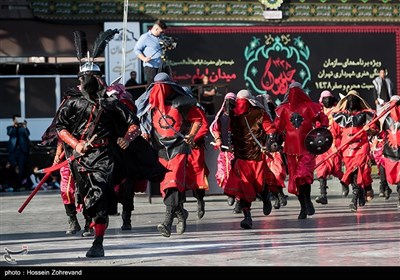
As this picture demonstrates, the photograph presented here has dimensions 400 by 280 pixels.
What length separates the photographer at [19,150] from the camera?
96.2ft

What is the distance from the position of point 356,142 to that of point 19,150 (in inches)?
449

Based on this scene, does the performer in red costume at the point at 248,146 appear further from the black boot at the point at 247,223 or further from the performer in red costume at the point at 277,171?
the performer in red costume at the point at 277,171

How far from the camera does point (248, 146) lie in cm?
1681

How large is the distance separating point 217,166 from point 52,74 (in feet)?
36.2

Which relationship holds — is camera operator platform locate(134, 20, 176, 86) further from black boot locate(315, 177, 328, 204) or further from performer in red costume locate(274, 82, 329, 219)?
black boot locate(315, 177, 328, 204)

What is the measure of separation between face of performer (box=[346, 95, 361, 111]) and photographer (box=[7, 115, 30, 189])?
11.1 metres

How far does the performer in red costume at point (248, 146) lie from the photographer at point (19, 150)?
43.0ft

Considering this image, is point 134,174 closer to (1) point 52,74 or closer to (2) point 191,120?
(2) point 191,120

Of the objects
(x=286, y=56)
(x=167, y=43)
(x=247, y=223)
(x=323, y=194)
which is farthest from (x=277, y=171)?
(x=286, y=56)

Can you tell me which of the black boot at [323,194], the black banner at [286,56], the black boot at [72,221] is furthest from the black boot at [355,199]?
the black banner at [286,56]

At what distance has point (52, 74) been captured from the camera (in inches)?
1277

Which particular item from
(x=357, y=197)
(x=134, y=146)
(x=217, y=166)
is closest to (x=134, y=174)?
(x=134, y=146)

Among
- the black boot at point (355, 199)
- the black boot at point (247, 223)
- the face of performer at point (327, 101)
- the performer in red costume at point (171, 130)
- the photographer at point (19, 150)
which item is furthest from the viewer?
the photographer at point (19, 150)

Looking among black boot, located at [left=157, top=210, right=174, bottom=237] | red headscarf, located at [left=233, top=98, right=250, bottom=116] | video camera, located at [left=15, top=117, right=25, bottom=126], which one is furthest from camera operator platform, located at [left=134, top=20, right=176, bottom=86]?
video camera, located at [left=15, top=117, right=25, bottom=126]
